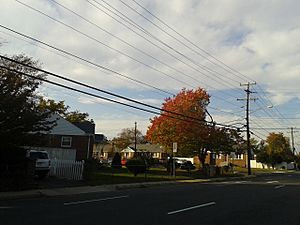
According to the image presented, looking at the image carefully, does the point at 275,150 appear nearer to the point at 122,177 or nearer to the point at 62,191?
the point at 122,177

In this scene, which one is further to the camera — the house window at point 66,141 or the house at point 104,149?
the house at point 104,149

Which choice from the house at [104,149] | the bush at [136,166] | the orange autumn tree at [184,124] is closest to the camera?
the bush at [136,166]

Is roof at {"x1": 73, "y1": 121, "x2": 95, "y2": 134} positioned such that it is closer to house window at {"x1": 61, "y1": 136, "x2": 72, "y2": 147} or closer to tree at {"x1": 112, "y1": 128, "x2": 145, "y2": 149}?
house window at {"x1": 61, "y1": 136, "x2": 72, "y2": 147}

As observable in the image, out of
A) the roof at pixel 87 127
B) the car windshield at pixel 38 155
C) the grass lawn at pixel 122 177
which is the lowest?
the grass lawn at pixel 122 177

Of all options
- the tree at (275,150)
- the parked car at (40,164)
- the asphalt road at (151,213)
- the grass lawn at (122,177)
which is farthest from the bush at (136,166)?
the tree at (275,150)

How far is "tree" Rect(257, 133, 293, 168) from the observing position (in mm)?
92812

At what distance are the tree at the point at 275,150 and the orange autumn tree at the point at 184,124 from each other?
158ft

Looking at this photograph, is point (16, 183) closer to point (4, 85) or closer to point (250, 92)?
point (4, 85)

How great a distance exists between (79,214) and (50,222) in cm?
171

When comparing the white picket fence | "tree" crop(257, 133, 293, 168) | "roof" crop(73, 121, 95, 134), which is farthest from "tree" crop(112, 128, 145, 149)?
the white picket fence

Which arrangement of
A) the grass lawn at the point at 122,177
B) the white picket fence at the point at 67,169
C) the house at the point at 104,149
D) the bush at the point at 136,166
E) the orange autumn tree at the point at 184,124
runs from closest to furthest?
1. the white picket fence at the point at 67,169
2. the grass lawn at the point at 122,177
3. the bush at the point at 136,166
4. the orange autumn tree at the point at 184,124
5. the house at the point at 104,149

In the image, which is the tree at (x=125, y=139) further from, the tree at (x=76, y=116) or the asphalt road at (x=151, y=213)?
the asphalt road at (x=151, y=213)

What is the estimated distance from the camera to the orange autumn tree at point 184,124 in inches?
1842

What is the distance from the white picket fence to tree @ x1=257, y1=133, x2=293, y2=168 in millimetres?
71205
